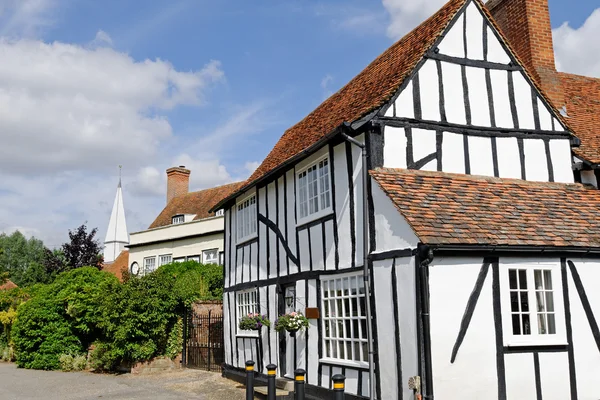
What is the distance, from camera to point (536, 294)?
9.23m

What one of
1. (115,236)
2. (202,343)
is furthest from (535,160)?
(115,236)

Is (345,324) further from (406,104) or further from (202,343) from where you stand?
(202,343)

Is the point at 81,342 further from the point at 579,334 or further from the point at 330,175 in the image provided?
the point at 579,334

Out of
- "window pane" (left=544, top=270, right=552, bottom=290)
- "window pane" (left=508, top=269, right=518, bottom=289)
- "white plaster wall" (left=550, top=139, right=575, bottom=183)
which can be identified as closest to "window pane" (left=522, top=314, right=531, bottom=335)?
"window pane" (left=508, top=269, right=518, bottom=289)

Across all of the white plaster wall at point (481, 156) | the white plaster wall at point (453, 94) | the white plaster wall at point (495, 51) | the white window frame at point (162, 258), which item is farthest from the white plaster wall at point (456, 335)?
the white window frame at point (162, 258)

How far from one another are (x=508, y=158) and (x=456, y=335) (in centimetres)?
425

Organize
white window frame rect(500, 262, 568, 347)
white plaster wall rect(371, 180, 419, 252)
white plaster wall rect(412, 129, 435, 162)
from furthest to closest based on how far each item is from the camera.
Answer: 1. white plaster wall rect(412, 129, 435, 162)
2. white plaster wall rect(371, 180, 419, 252)
3. white window frame rect(500, 262, 568, 347)

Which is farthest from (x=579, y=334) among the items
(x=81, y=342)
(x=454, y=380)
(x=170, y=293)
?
(x=81, y=342)

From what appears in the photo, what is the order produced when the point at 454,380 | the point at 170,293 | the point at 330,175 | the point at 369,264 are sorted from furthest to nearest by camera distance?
the point at 170,293 → the point at 330,175 → the point at 369,264 → the point at 454,380

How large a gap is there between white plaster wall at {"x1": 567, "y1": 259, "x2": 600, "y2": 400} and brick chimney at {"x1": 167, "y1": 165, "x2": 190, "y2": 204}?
2854 centimetres

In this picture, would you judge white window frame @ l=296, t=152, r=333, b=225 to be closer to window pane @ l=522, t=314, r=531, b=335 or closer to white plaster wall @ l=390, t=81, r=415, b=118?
white plaster wall @ l=390, t=81, r=415, b=118

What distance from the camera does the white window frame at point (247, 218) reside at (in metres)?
15.1

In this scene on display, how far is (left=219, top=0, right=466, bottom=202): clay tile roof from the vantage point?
10977 mm

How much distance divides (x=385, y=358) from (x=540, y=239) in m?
3.06
